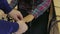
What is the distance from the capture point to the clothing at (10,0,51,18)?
1335 millimetres

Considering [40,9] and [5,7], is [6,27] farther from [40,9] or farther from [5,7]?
[40,9]

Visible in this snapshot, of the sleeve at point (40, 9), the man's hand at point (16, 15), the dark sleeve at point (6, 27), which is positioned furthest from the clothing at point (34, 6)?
the dark sleeve at point (6, 27)

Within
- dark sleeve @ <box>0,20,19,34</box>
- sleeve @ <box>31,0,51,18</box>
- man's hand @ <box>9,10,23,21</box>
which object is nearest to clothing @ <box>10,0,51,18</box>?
sleeve @ <box>31,0,51,18</box>

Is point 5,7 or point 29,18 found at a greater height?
point 5,7

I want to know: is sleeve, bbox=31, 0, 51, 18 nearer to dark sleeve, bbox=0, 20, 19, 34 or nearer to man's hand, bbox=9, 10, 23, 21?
man's hand, bbox=9, 10, 23, 21

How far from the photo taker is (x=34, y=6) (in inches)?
55.2

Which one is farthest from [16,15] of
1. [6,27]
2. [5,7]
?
[6,27]

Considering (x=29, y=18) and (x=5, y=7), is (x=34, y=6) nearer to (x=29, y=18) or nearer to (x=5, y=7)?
(x=29, y=18)

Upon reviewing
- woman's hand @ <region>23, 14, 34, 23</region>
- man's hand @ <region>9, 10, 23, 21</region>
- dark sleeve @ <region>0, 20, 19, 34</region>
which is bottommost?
woman's hand @ <region>23, 14, 34, 23</region>

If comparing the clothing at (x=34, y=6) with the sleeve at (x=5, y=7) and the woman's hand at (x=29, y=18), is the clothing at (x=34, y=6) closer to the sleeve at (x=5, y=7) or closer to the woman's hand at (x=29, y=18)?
the woman's hand at (x=29, y=18)

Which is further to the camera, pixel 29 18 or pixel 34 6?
pixel 34 6

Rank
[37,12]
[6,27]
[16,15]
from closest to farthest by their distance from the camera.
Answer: [6,27], [16,15], [37,12]

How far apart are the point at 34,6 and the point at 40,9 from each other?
83 mm


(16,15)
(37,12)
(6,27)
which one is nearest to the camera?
(6,27)
